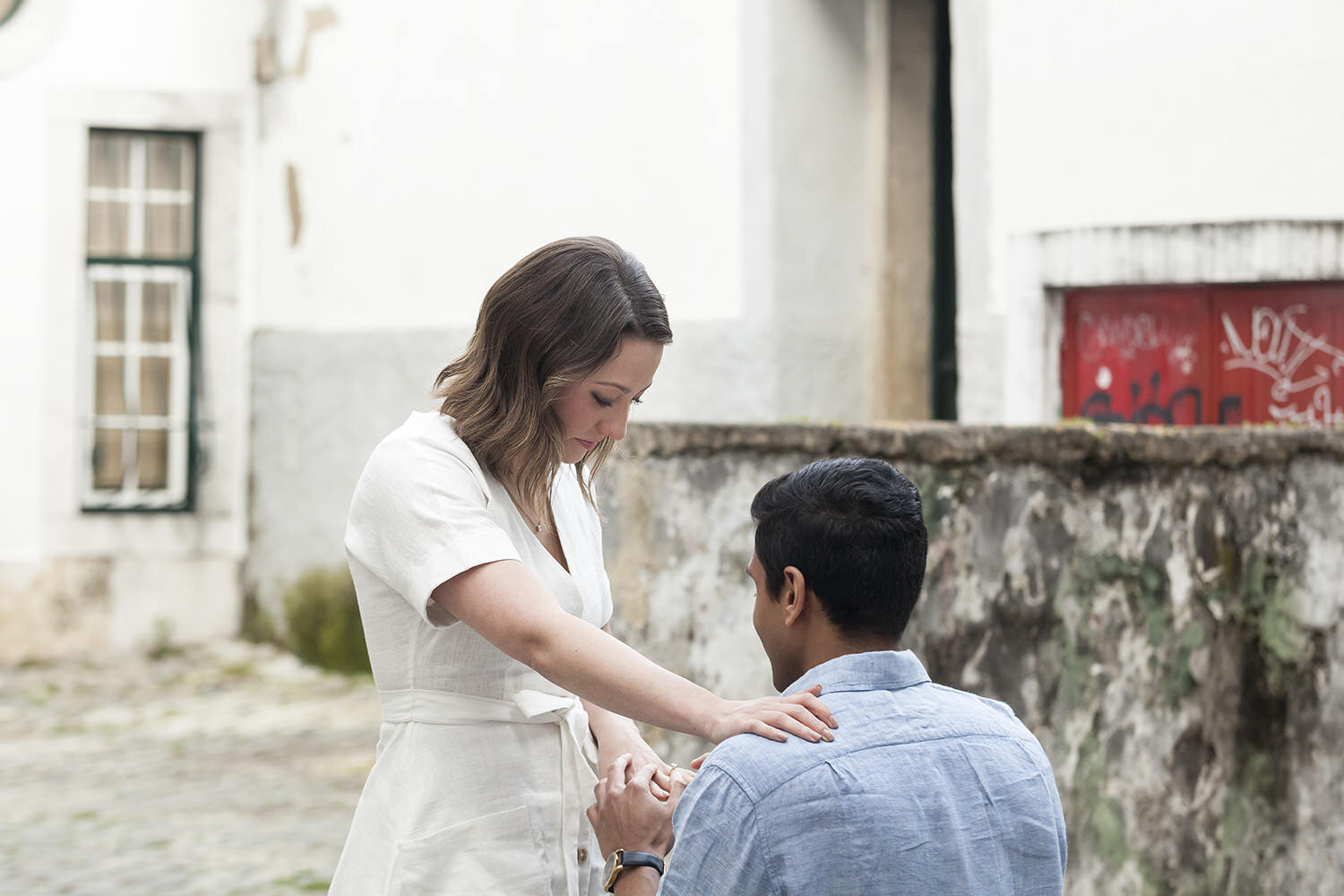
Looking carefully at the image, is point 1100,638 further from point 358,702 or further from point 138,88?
point 138,88

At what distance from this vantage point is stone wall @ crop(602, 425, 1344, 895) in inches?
175

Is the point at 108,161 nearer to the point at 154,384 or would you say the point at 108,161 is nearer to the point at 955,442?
the point at 154,384

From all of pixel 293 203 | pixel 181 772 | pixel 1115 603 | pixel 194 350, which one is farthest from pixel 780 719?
pixel 194 350

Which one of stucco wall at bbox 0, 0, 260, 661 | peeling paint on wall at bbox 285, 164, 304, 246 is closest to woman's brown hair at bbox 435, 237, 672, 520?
peeling paint on wall at bbox 285, 164, 304, 246

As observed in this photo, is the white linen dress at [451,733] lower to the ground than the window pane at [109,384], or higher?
lower

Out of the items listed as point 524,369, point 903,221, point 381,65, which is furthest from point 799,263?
point 524,369

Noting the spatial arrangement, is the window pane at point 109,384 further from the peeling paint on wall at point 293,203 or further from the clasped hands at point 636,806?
the clasped hands at point 636,806

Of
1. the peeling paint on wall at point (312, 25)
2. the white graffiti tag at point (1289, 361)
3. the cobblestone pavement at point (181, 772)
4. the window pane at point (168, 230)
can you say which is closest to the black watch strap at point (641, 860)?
the cobblestone pavement at point (181, 772)

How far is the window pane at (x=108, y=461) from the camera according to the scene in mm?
10695

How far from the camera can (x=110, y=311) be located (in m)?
10.7

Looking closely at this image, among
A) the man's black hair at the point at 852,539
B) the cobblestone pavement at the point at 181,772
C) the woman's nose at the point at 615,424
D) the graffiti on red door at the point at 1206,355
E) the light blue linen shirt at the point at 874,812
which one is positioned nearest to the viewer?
the light blue linen shirt at the point at 874,812

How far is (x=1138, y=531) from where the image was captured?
180 inches

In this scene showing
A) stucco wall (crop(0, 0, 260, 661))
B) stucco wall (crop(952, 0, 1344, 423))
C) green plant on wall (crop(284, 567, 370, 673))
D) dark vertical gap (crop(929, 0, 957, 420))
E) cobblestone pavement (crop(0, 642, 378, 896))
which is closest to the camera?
cobblestone pavement (crop(0, 642, 378, 896))

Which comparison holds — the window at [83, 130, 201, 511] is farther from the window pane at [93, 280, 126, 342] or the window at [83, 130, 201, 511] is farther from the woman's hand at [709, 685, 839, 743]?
the woman's hand at [709, 685, 839, 743]
